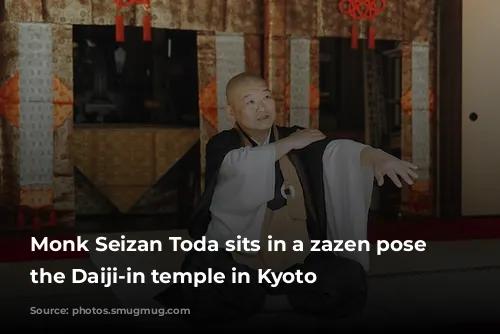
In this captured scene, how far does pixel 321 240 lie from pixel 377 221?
2.52 meters

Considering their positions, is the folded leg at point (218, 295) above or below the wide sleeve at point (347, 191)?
below

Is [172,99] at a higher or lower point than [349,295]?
higher

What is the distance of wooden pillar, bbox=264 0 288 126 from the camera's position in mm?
4512

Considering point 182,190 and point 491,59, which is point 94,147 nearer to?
point 182,190

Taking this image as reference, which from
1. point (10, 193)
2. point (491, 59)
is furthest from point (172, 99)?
point (491, 59)

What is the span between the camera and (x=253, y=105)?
2.29 metres

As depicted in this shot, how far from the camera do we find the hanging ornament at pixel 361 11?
4668 millimetres

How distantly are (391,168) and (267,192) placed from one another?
16.3 inches

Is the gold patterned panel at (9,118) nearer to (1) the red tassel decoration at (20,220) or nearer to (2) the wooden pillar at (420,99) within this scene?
(1) the red tassel decoration at (20,220)

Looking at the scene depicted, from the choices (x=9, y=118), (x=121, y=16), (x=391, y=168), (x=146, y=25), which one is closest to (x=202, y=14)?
(x=146, y=25)

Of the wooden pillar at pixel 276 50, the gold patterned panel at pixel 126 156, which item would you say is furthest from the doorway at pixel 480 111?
the gold patterned panel at pixel 126 156

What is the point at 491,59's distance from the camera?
5.00 meters

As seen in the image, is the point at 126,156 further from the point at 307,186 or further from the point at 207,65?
the point at 307,186

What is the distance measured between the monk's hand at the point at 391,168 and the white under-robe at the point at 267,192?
7cm
